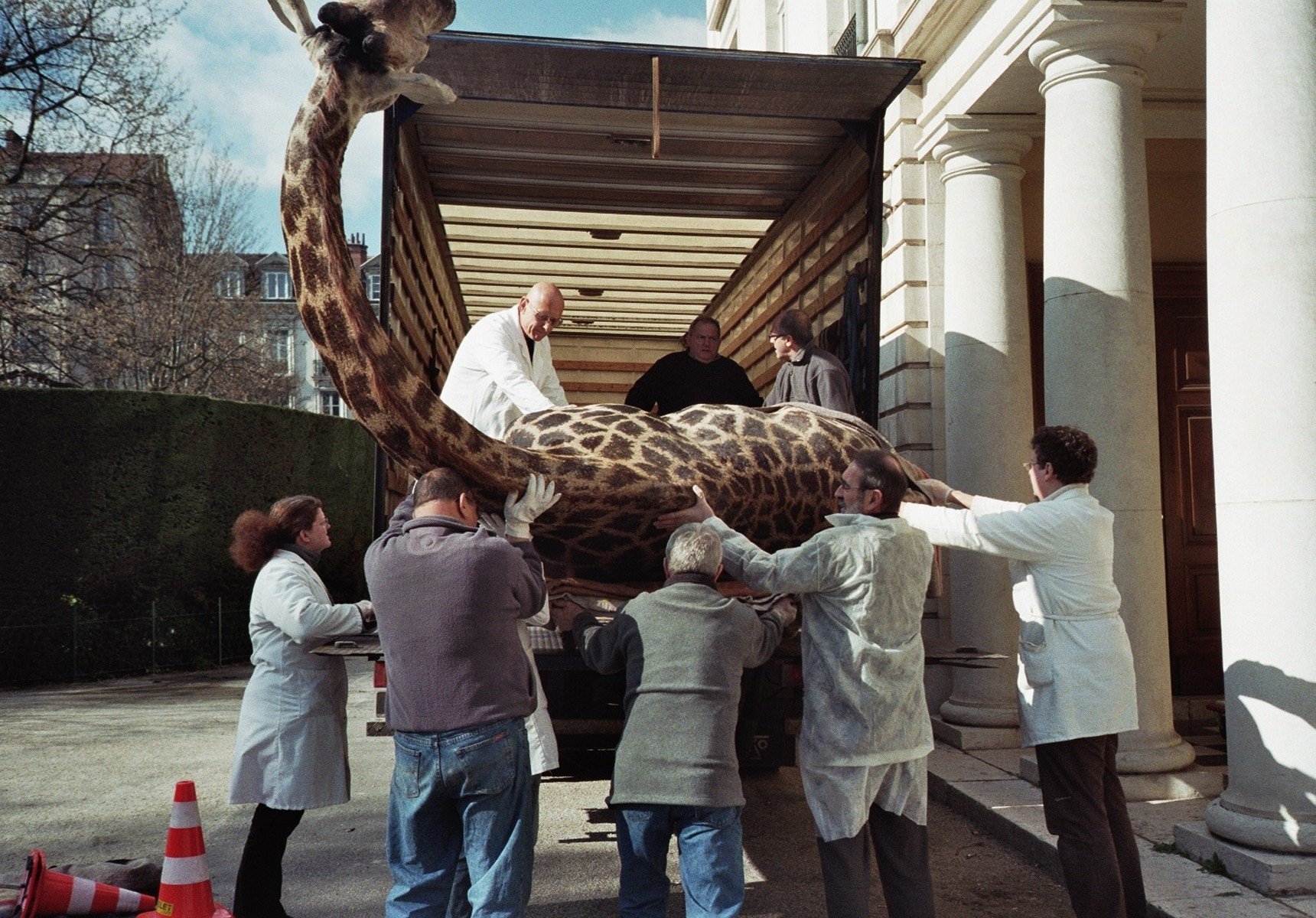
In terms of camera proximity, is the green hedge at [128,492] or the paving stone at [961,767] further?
the green hedge at [128,492]

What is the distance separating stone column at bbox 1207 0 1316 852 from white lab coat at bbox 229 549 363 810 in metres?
3.39

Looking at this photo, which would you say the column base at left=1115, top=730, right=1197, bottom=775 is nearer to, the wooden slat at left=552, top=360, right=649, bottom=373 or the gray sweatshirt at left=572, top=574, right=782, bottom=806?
the gray sweatshirt at left=572, top=574, right=782, bottom=806

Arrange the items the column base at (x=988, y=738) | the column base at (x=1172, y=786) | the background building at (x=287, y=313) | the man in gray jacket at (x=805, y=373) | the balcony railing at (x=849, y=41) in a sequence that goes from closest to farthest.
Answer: the man in gray jacket at (x=805, y=373)
the column base at (x=1172, y=786)
the column base at (x=988, y=738)
the balcony railing at (x=849, y=41)
the background building at (x=287, y=313)

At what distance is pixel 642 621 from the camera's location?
334cm

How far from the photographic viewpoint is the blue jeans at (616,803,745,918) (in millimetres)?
3244

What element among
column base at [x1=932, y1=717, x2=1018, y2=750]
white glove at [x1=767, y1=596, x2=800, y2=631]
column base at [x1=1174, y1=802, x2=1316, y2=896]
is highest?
white glove at [x1=767, y1=596, x2=800, y2=631]

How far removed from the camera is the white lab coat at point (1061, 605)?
11.7 feet

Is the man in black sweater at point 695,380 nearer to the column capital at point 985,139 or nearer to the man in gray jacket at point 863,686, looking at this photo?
the column capital at point 985,139

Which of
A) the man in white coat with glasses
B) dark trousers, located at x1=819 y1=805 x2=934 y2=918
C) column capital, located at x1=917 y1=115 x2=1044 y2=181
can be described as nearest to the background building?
dark trousers, located at x1=819 y1=805 x2=934 y2=918

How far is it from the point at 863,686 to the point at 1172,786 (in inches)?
118

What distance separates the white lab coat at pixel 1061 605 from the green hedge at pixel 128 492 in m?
11.1

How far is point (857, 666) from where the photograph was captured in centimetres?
341

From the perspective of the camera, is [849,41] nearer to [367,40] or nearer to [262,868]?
[367,40]

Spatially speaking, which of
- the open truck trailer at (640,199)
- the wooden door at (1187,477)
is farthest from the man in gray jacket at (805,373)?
the wooden door at (1187,477)
